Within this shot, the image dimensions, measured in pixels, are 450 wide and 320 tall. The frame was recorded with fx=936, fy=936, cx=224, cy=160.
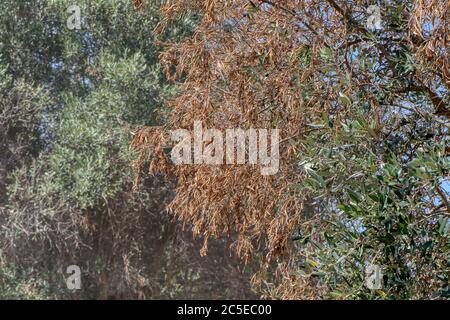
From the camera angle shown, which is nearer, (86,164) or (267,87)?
(267,87)

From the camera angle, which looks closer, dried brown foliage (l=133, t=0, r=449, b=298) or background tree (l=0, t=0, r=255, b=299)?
dried brown foliage (l=133, t=0, r=449, b=298)

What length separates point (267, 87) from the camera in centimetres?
702

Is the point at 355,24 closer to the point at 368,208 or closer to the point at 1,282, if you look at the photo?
the point at 368,208

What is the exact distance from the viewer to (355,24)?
711 cm

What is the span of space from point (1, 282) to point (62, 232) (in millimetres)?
1145

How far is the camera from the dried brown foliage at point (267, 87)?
22.3 feet

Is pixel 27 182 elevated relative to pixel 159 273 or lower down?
elevated

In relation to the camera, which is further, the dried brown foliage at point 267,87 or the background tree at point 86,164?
the background tree at point 86,164

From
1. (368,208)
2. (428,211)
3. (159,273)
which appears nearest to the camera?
(368,208)

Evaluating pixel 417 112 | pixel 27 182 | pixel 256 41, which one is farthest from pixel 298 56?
pixel 27 182

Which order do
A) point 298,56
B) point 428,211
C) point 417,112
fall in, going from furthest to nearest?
point 298,56
point 417,112
point 428,211

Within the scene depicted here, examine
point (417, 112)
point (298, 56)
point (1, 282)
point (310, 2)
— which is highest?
point (310, 2)

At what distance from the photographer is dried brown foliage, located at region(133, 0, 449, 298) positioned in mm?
6809

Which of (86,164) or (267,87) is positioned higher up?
(86,164)
